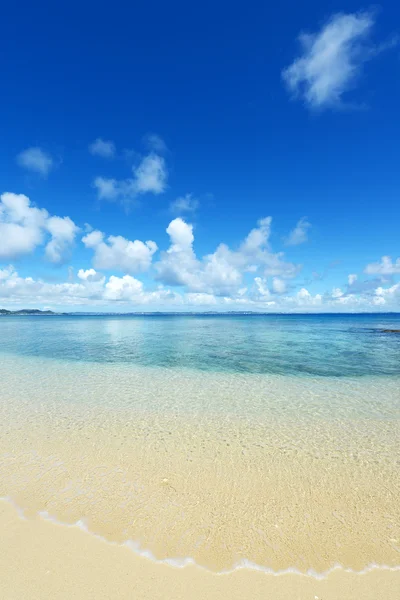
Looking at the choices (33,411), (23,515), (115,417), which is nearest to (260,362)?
(115,417)

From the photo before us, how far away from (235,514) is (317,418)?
265 inches

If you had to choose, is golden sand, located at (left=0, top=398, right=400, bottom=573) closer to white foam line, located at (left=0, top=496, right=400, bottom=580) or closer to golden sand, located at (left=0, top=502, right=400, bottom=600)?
white foam line, located at (left=0, top=496, right=400, bottom=580)

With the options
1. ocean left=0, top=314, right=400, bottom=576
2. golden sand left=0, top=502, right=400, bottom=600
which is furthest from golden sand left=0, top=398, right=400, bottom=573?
golden sand left=0, top=502, right=400, bottom=600

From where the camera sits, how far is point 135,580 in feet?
14.4

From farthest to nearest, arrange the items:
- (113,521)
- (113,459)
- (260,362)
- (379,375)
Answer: (260,362) → (379,375) → (113,459) → (113,521)

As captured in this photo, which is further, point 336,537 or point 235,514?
point 235,514

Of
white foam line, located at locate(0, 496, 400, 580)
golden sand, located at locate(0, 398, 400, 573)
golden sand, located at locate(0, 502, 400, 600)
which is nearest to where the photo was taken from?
golden sand, located at locate(0, 502, 400, 600)

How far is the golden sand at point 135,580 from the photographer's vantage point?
417 cm

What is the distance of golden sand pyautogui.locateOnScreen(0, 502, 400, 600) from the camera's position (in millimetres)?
4172

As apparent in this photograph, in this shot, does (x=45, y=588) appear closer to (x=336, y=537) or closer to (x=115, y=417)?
(x=336, y=537)

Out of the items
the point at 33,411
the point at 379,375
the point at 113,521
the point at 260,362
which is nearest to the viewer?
the point at 113,521

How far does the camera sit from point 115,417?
1145cm

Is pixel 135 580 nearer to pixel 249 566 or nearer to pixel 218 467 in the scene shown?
pixel 249 566

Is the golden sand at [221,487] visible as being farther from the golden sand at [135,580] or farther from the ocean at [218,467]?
the golden sand at [135,580]
